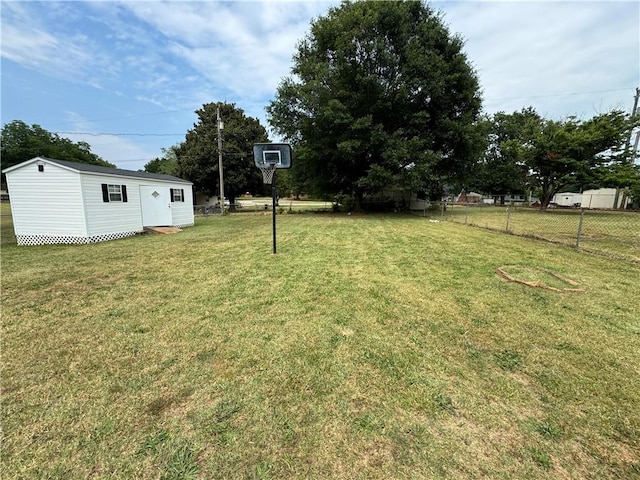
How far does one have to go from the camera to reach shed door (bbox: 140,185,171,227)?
38.1 ft

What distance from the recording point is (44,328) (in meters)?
3.19

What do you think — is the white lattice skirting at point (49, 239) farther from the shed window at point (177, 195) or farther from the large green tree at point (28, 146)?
the large green tree at point (28, 146)

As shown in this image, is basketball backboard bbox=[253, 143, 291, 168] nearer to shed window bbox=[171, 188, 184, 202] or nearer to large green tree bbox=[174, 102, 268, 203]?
shed window bbox=[171, 188, 184, 202]

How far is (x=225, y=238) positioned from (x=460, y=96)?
1660 cm

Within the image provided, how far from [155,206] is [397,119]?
1497 centimetres

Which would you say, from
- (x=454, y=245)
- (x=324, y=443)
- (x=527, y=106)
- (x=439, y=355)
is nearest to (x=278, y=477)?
(x=324, y=443)

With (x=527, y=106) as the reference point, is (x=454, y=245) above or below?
below

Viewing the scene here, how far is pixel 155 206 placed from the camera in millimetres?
12102

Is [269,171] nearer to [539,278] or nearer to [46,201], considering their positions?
[539,278]

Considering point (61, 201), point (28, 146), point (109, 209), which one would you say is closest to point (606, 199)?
point (109, 209)

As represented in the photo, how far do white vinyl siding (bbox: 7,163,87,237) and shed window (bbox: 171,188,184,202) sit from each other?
14.3 feet

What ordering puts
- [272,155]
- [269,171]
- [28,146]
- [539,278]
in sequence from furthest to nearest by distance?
[28,146]
[269,171]
[272,155]
[539,278]

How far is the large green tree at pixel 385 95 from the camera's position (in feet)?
51.0

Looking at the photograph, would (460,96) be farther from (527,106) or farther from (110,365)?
(527,106)
